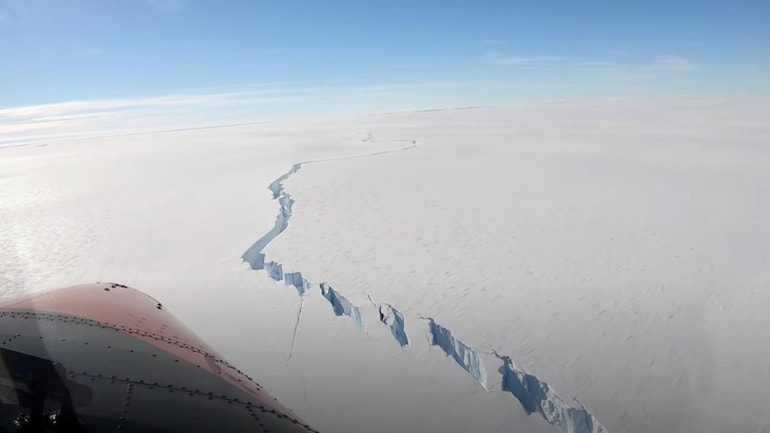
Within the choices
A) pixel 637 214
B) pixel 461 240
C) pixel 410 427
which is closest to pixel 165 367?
pixel 410 427

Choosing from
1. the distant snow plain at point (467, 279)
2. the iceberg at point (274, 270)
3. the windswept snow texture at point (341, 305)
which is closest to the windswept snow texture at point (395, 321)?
the distant snow plain at point (467, 279)

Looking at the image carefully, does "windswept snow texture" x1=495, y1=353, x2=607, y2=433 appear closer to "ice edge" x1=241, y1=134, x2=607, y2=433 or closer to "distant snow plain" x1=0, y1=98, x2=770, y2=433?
"ice edge" x1=241, y1=134, x2=607, y2=433

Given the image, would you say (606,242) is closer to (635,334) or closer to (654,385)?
(635,334)

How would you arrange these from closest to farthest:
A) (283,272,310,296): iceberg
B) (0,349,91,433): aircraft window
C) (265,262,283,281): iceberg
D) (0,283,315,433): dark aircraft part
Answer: (0,349,91,433): aircraft window → (0,283,315,433): dark aircraft part → (283,272,310,296): iceberg → (265,262,283,281): iceberg

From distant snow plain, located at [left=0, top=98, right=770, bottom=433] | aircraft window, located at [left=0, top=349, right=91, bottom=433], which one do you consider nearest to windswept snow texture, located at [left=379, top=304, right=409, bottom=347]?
distant snow plain, located at [left=0, top=98, right=770, bottom=433]

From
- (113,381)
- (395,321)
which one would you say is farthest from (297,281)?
(113,381)

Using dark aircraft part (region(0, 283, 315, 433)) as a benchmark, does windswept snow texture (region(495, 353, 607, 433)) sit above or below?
below

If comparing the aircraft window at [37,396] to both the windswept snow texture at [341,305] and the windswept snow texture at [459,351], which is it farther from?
the windswept snow texture at [341,305]
